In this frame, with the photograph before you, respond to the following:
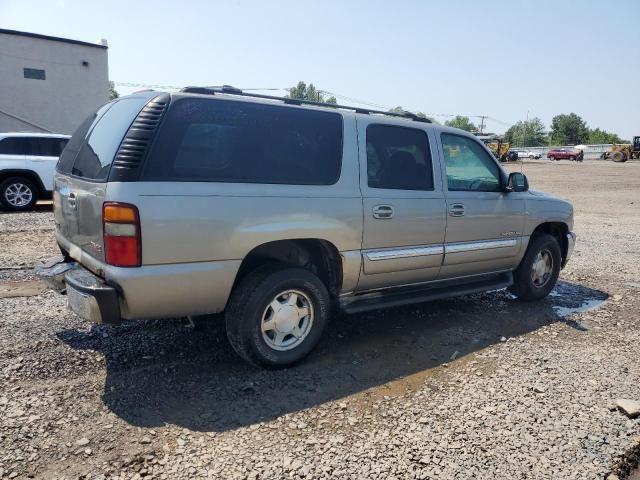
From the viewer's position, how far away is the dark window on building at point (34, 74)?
800 inches

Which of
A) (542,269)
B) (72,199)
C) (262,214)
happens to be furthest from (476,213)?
(72,199)

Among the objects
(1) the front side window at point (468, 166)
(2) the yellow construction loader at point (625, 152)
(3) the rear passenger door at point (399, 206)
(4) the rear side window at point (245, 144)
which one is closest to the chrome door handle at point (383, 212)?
(3) the rear passenger door at point (399, 206)

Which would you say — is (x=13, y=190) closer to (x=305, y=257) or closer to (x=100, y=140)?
(x=100, y=140)

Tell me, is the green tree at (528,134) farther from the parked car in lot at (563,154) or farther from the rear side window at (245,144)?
the rear side window at (245,144)

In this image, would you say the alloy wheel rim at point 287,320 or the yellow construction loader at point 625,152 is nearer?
the alloy wheel rim at point 287,320

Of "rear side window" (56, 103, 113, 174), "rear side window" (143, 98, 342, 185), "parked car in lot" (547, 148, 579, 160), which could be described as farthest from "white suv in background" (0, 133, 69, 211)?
"parked car in lot" (547, 148, 579, 160)

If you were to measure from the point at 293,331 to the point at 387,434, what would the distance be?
1.11m

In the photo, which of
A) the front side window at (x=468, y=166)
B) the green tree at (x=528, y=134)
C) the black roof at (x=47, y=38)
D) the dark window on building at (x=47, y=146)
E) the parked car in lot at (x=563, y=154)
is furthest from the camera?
the green tree at (x=528, y=134)

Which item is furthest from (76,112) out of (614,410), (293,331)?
(614,410)

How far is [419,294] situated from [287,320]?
1.45 m

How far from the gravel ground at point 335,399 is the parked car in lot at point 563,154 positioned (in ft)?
188

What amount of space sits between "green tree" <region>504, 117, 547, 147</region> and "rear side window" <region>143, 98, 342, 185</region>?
394ft

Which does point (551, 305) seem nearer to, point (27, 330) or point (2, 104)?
point (27, 330)

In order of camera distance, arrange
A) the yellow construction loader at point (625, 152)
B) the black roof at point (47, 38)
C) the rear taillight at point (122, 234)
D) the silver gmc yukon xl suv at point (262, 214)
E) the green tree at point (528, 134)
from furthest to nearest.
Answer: the green tree at point (528, 134) < the yellow construction loader at point (625, 152) < the black roof at point (47, 38) < the silver gmc yukon xl suv at point (262, 214) < the rear taillight at point (122, 234)
